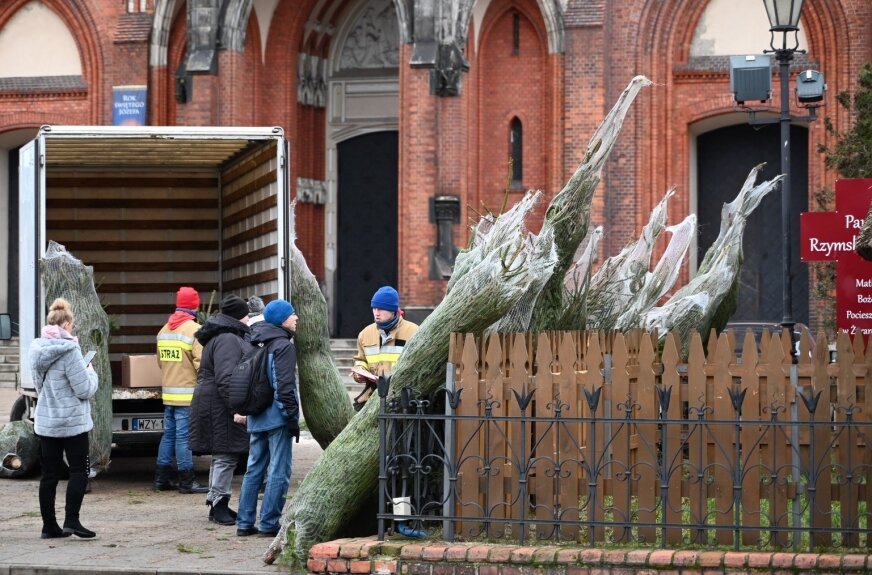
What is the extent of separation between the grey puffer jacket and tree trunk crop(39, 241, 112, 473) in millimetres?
2764

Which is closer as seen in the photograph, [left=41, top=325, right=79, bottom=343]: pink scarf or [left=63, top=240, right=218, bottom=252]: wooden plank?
[left=41, top=325, right=79, bottom=343]: pink scarf

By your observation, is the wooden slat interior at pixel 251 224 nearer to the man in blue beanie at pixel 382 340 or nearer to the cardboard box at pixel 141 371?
the cardboard box at pixel 141 371

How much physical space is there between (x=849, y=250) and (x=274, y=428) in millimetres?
4583

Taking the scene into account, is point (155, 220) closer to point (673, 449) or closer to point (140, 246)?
point (140, 246)

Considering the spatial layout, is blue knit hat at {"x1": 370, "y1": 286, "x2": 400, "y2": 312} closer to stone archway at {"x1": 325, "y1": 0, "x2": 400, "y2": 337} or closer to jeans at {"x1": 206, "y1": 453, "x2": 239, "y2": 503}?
jeans at {"x1": 206, "y1": 453, "x2": 239, "y2": 503}

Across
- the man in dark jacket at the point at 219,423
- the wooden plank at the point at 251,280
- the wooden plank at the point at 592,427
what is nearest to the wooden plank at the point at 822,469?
→ the wooden plank at the point at 592,427

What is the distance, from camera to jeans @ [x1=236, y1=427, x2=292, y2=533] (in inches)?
389

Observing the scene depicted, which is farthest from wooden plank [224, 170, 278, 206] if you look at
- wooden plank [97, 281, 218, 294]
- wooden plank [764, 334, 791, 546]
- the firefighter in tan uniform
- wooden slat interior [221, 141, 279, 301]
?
wooden plank [764, 334, 791, 546]

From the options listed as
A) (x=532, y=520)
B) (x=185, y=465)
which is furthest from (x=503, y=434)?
(x=185, y=465)

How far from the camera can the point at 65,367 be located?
394 inches

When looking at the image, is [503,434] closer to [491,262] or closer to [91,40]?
[491,262]

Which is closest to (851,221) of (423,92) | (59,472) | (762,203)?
(59,472)

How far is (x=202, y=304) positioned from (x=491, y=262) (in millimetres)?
8511

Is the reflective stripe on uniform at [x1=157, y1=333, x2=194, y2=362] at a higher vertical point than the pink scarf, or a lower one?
lower
